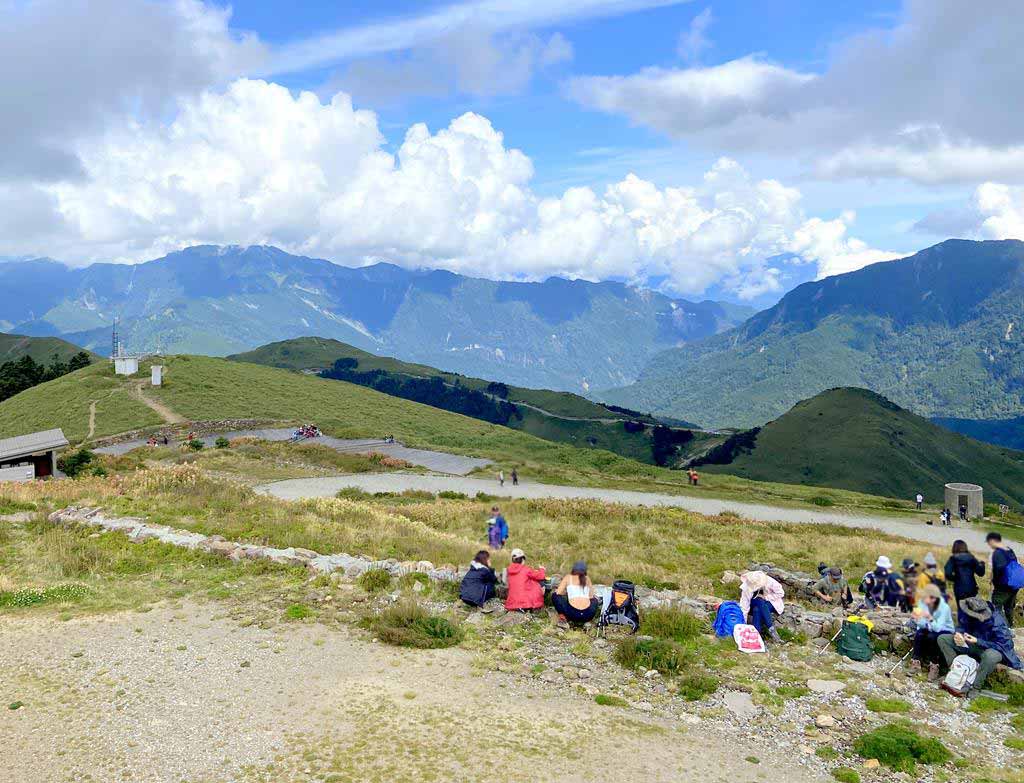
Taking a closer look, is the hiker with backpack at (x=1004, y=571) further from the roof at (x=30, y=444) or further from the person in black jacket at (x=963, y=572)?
the roof at (x=30, y=444)

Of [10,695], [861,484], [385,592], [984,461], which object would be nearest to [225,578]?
[385,592]

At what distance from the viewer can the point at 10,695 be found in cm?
1191

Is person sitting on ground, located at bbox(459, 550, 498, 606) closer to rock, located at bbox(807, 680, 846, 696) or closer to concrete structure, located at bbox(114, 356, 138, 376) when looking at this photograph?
rock, located at bbox(807, 680, 846, 696)

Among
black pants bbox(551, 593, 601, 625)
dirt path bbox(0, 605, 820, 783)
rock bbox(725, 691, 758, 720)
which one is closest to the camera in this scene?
dirt path bbox(0, 605, 820, 783)

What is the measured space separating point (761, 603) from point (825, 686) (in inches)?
99.9

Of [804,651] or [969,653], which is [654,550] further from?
[969,653]

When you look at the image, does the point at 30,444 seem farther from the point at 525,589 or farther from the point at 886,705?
the point at 886,705

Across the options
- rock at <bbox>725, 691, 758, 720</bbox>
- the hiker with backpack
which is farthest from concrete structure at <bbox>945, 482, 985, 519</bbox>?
rock at <bbox>725, 691, 758, 720</bbox>

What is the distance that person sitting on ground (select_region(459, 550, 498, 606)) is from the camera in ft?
54.9

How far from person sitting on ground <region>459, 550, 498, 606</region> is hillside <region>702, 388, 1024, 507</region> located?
146m

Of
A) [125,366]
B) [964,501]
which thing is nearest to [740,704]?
[964,501]

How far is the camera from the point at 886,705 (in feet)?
40.4

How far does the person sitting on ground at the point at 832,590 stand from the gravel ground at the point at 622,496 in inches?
1033

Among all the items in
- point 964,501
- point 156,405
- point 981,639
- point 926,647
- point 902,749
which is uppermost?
point 156,405
